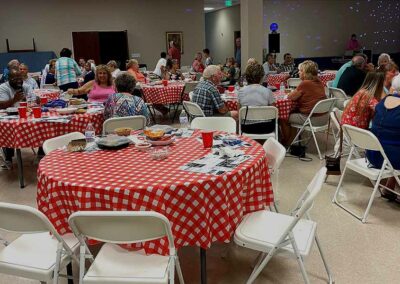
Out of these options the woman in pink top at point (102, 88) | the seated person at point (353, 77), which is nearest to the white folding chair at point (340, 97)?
the seated person at point (353, 77)

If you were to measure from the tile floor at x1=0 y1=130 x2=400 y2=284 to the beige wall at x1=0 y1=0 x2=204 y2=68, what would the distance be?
391 inches

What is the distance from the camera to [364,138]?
11.0ft

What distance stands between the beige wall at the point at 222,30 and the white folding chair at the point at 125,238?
16455 millimetres

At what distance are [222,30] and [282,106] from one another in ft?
49.0

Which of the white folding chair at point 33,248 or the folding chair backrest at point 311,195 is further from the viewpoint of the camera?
the folding chair backrest at point 311,195

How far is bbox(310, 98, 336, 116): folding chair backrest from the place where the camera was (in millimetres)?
4891

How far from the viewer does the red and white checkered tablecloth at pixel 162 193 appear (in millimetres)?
2125

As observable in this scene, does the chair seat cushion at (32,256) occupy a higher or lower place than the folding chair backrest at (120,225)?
lower

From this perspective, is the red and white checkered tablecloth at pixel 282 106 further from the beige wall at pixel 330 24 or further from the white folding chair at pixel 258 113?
the beige wall at pixel 330 24

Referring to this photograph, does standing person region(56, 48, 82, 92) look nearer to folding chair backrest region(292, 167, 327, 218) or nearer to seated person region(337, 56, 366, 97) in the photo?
seated person region(337, 56, 366, 97)

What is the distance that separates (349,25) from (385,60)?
33.3 feet

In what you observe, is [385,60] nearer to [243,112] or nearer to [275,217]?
[243,112]

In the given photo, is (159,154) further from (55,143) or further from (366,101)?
(366,101)

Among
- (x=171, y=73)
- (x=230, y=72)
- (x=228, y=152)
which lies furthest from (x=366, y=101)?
(x=171, y=73)
